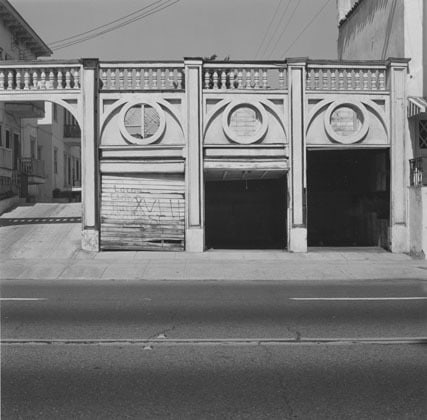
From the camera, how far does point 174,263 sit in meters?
14.5

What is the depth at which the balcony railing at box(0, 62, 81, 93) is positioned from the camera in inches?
635

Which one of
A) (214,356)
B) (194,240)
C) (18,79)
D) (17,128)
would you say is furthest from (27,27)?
(214,356)

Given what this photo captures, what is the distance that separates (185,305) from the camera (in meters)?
9.15

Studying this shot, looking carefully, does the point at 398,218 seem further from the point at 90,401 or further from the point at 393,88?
the point at 90,401

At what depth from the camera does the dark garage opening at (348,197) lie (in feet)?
56.9

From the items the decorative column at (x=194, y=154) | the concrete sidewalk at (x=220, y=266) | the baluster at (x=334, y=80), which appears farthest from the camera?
the baluster at (x=334, y=80)

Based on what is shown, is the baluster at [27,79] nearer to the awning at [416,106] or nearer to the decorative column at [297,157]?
the decorative column at [297,157]

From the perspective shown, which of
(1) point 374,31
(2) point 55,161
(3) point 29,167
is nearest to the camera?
(1) point 374,31

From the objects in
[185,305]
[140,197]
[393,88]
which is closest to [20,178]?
[140,197]

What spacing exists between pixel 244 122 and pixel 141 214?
3.78m

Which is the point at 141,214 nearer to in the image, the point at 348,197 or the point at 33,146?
the point at 348,197

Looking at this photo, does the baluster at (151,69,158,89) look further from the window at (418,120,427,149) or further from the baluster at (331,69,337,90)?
the window at (418,120,427,149)

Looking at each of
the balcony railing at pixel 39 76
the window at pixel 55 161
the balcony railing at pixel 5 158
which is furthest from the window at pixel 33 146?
the balcony railing at pixel 39 76

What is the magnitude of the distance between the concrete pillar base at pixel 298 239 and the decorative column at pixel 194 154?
8.03 feet
